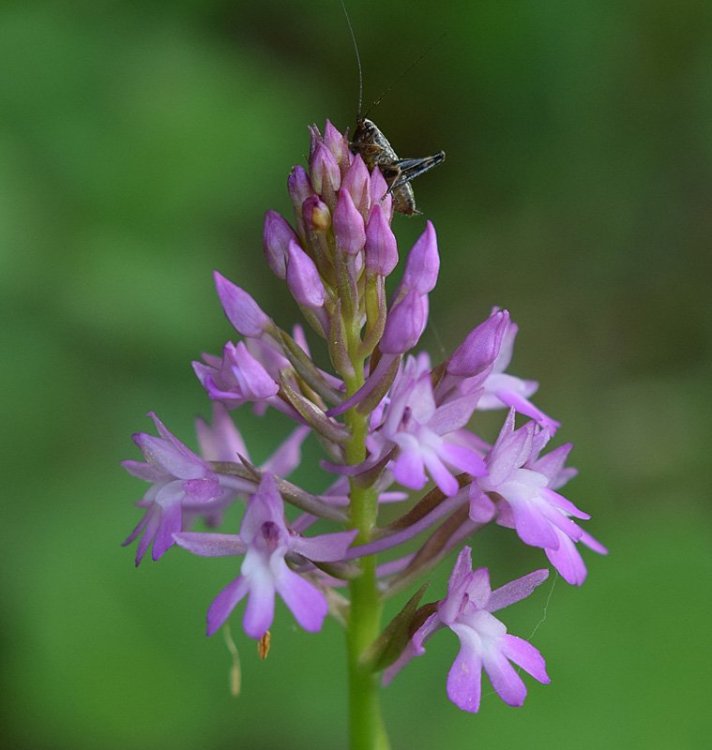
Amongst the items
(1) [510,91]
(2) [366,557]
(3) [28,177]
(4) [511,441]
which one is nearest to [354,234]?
(4) [511,441]

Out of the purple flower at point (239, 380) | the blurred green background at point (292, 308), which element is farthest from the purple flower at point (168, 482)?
the blurred green background at point (292, 308)

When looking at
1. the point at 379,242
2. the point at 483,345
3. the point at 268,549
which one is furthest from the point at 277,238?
the point at 268,549

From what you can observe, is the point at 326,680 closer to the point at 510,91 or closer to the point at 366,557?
the point at 366,557

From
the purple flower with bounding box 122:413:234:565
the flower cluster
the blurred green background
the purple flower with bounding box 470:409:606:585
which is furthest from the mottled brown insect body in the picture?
the blurred green background

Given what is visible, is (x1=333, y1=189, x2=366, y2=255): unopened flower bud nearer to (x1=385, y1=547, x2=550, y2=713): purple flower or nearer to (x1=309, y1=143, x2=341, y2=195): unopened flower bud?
(x1=309, y1=143, x2=341, y2=195): unopened flower bud

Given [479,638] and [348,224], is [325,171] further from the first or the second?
[479,638]

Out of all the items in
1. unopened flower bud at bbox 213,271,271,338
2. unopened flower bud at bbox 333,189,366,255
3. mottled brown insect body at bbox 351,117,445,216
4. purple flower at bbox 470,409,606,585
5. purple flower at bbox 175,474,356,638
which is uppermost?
mottled brown insect body at bbox 351,117,445,216
